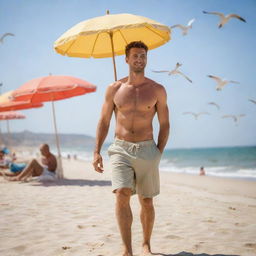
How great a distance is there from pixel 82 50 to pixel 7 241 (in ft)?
8.19

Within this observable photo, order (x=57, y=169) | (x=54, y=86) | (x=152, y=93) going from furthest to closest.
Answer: (x=57, y=169) → (x=54, y=86) → (x=152, y=93)

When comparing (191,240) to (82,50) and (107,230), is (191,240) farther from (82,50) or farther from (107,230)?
(82,50)

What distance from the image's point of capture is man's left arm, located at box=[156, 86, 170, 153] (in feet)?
9.27

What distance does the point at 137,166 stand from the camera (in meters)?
2.62

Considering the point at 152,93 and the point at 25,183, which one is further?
the point at 25,183

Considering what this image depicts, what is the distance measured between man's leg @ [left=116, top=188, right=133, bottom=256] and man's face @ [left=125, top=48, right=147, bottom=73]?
3.82 ft

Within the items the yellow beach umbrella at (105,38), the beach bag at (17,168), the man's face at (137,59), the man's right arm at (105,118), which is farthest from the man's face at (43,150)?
the man's face at (137,59)

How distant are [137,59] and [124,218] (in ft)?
4.87

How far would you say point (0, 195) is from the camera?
620 cm

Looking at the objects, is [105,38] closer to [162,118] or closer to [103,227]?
[162,118]

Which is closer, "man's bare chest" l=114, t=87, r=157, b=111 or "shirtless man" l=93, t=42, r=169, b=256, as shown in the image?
"shirtless man" l=93, t=42, r=169, b=256

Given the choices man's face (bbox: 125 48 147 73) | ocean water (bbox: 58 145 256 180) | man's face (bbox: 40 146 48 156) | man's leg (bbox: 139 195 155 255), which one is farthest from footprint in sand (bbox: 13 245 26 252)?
ocean water (bbox: 58 145 256 180)

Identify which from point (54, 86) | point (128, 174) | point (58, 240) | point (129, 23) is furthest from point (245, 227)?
point (54, 86)

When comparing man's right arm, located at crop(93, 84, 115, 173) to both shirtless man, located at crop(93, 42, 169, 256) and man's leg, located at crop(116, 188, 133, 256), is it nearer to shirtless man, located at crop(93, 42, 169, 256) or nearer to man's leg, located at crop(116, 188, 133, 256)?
shirtless man, located at crop(93, 42, 169, 256)
